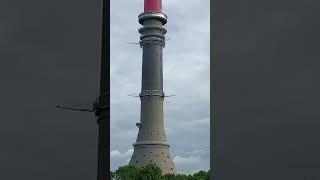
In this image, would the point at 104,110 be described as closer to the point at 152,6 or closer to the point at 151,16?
the point at 151,16

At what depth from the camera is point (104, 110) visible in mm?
14023

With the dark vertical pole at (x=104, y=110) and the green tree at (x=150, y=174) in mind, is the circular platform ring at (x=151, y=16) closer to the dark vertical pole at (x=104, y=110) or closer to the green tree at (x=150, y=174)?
the green tree at (x=150, y=174)

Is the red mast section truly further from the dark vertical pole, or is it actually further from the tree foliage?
the dark vertical pole

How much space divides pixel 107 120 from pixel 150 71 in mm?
97173

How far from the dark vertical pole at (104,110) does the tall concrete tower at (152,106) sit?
307 feet

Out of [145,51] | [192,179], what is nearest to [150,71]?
[145,51]

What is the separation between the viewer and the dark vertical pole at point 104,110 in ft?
45.1

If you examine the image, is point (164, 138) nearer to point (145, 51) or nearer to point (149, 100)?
point (149, 100)

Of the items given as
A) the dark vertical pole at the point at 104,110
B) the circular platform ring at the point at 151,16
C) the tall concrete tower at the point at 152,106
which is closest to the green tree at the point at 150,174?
the tall concrete tower at the point at 152,106

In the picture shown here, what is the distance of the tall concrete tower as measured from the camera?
109 m

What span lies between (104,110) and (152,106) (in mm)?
96453

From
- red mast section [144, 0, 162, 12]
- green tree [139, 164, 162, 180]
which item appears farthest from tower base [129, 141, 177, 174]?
red mast section [144, 0, 162, 12]

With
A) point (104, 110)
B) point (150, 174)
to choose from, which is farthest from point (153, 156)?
point (104, 110)

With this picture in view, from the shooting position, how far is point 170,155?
365 ft
